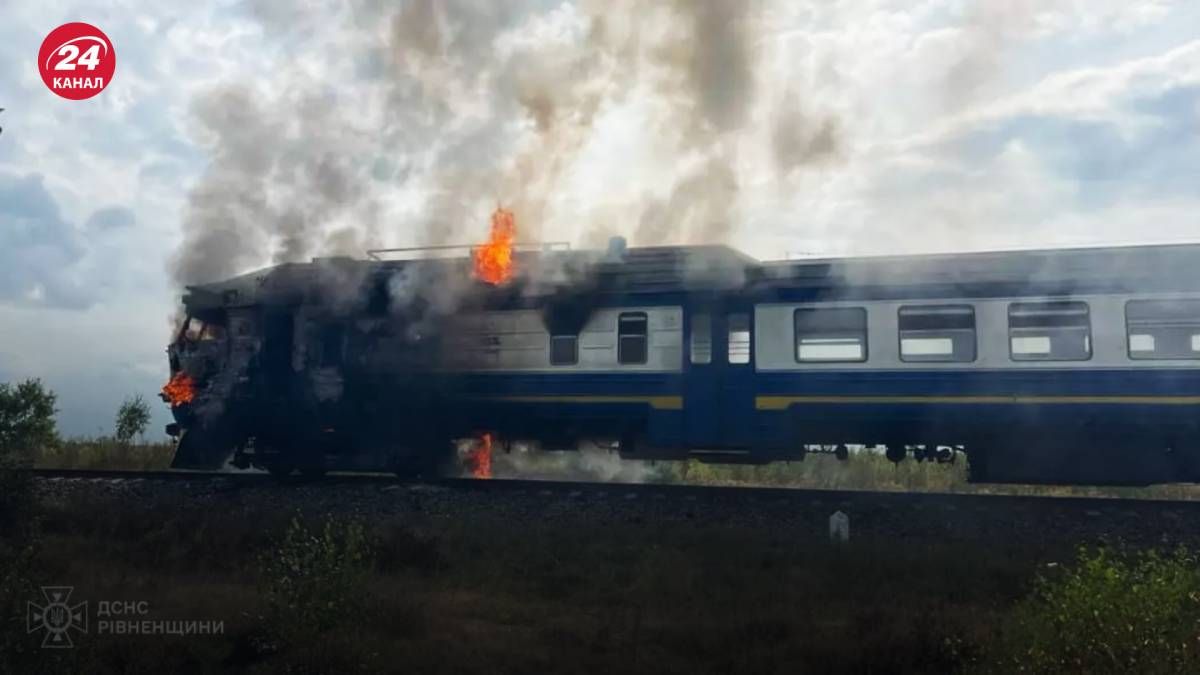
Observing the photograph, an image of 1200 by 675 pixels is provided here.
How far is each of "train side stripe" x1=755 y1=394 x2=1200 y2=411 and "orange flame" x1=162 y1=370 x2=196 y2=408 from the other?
34.3 ft

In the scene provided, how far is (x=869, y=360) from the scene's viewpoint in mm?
14812

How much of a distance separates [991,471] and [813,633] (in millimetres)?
8071

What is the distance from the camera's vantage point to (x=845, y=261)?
50.2 ft

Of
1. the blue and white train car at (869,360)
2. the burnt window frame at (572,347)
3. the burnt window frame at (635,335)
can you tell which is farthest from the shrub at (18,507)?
the burnt window frame at (635,335)

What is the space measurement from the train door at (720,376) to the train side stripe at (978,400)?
40 cm

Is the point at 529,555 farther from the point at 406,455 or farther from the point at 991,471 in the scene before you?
the point at 991,471

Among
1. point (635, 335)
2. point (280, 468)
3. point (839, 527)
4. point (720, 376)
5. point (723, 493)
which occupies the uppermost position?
point (635, 335)

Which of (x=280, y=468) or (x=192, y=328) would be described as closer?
(x=280, y=468)

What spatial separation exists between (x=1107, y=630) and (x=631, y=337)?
398 inches

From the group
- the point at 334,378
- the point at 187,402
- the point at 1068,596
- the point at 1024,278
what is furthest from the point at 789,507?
the point at 187,402

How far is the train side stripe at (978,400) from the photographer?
1360cm

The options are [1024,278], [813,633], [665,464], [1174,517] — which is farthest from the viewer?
[665,464]

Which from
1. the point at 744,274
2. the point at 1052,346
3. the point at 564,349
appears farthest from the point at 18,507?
the point at 1052,346

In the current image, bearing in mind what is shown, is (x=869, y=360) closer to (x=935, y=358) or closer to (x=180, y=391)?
(x=935, y=358)
